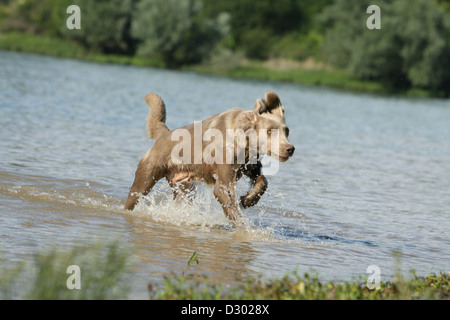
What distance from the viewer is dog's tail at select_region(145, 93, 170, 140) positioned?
983 cm

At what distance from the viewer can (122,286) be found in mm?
5879

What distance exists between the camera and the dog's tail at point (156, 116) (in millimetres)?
9828

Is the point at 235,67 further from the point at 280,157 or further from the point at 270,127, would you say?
Answer: the point at 280,157

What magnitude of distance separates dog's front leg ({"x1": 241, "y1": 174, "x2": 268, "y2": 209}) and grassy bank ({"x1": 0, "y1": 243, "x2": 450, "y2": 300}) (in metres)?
2.01

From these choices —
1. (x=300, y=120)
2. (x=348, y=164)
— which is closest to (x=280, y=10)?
(x=300, y=120)

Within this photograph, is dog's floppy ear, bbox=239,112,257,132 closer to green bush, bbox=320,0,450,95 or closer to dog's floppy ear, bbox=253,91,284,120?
dog's floppy ear, bbox=253,91,284,120

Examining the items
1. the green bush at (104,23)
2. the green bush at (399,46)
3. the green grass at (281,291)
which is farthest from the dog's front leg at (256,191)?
the green bush at (104,23)

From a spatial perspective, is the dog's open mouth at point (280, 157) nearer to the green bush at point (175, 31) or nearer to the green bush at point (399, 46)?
the green bush at point (399, 46)

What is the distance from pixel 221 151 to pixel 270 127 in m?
0.81

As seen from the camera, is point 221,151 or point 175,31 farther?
point 175,31

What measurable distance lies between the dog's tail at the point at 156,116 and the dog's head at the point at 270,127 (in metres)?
1.70

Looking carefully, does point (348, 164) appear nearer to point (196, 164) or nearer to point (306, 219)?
point (306, 219)

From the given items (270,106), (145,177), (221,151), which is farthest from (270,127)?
(145,177)

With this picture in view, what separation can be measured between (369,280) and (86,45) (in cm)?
5896
